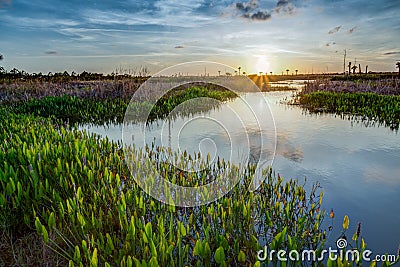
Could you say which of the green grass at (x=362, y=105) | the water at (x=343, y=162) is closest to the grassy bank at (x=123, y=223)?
the water at (x=343, y=162)

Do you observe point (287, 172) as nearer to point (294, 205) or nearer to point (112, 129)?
point (294, 205)

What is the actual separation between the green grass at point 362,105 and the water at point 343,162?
146cm

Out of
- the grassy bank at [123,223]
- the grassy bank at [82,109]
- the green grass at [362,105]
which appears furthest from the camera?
the grassy bank at [82,109]

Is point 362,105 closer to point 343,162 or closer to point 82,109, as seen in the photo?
point 343,162

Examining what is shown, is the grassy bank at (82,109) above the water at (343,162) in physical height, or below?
above

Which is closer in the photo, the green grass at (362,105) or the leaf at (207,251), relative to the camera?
the leaf at (207,251)

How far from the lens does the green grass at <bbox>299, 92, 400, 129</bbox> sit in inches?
455

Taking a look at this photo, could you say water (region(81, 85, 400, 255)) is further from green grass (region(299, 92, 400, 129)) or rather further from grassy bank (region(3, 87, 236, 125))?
grassy bank (region(3, 87, 236, 125))

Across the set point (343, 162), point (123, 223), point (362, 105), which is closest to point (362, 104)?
point (362, 105)

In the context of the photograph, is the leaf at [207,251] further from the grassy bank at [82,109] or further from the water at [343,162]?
the grassy bank at [82,109]

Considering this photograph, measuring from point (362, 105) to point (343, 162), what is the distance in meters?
9.10

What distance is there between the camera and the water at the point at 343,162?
156 inches

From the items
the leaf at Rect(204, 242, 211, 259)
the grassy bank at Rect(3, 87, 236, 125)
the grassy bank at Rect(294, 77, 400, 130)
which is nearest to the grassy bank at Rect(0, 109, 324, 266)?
the leaf at Rect(204, 242, 211, 259)

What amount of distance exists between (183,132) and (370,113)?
7.69 m
